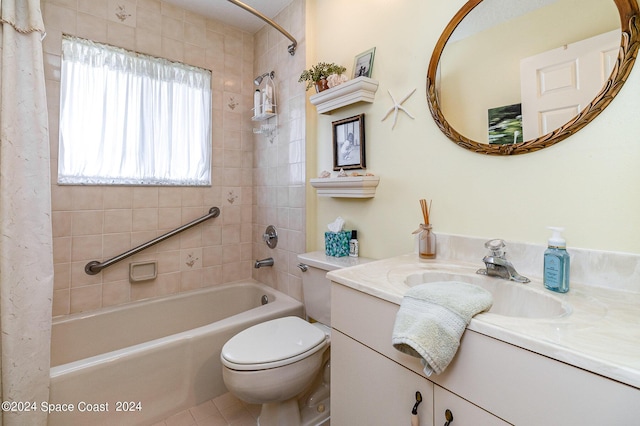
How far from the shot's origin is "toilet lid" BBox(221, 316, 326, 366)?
1141 millimetres

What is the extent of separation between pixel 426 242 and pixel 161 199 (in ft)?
5.61

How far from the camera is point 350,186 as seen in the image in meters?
1.45

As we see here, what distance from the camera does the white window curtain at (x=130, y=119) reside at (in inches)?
66.0

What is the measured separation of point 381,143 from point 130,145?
156 cm

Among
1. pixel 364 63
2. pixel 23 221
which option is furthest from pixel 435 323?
pixel 23 221

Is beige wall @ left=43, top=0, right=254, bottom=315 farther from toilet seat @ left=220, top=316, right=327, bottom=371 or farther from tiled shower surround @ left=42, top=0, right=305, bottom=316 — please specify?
toilet seat @ left=220, top=316, right=327, bottom=371

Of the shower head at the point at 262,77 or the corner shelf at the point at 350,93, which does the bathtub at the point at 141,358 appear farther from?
the shower head at the point at 262,77

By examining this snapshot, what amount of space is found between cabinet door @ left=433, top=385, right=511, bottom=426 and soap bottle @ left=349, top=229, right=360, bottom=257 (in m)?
0.87

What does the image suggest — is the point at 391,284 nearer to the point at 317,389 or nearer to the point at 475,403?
the point at 475,403

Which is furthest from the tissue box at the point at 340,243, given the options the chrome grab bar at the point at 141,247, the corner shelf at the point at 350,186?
the chrome grab bar at the point at 141,247

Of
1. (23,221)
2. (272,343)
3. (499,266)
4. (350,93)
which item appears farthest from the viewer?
(350,93)

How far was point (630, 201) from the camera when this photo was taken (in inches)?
30.5

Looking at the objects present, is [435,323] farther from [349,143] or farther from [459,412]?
[349,143]

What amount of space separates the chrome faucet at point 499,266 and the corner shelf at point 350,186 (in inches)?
24.0
